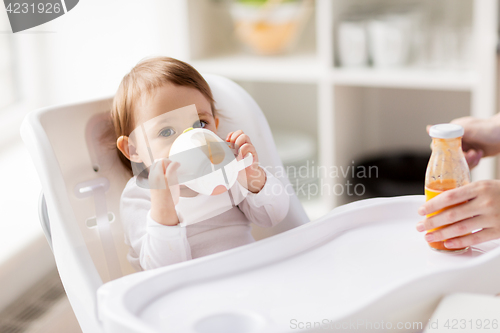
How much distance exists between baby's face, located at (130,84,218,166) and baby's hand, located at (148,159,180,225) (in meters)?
0.01

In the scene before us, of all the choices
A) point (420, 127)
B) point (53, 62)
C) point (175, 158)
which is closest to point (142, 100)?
point (175, 158)

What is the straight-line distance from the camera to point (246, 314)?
433mm

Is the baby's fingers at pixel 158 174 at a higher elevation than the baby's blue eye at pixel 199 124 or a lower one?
lower

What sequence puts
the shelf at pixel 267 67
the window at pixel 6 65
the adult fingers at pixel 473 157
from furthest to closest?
1. the shelf at pixel 267 67
2. the window at pixel 6 65
3. the adult fingers at pixel 473 157

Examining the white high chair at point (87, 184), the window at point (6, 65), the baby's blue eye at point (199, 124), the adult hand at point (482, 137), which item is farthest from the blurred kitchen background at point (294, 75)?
the adult hand at point (482, 137)

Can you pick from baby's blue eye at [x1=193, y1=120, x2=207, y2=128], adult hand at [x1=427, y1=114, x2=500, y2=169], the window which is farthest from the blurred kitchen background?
adult hand at [x1=427, y1=114, x2=500, y2=169]

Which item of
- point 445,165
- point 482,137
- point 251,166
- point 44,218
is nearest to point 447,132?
point 445,165

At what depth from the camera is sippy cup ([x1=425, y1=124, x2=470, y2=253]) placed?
49cm

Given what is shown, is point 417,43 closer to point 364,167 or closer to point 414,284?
point 364,167

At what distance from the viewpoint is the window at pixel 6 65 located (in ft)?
3.64

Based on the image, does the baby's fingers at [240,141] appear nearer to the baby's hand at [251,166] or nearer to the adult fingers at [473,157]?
the baby's hand at [251,166]

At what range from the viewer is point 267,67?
1424mm

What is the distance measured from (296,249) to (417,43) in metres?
0.94

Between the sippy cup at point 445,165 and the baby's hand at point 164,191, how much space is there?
0.25 meters
